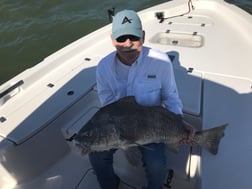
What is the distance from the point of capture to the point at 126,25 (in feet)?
5.78

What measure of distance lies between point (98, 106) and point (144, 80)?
0.95 meters

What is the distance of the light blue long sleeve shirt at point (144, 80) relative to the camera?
1936mm

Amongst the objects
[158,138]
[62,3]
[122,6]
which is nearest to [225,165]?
[158,138]

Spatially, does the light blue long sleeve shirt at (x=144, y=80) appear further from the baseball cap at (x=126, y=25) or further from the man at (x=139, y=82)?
the baseball cap at (x=126, y=25)

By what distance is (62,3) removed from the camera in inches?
269

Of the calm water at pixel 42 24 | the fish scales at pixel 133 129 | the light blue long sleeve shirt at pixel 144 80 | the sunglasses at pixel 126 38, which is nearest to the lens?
the fish scales at pixel 133 129

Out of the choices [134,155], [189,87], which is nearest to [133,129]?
[134,155]

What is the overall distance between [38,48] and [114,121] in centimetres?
430

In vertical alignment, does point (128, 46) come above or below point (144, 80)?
above

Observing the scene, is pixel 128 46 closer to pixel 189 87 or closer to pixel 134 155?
pixel 134 155

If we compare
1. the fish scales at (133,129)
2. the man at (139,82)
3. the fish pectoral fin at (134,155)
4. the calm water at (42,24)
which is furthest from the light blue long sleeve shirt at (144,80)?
the calm water at (42,24)

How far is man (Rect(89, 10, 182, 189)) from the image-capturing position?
73.0 inches

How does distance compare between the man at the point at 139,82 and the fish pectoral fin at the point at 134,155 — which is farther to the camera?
the fish pectoral fin at the point at 134,155

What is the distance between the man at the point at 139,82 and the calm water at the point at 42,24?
3.53 metres
